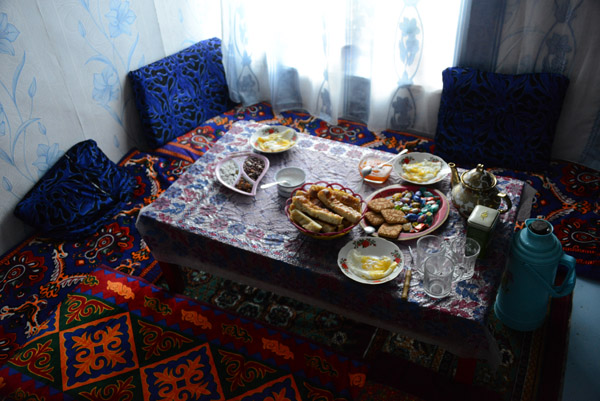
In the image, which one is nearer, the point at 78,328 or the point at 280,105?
the point at 78,328

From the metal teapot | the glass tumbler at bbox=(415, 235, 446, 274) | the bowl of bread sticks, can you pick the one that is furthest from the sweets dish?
the metal teapot

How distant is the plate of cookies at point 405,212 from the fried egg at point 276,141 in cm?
53

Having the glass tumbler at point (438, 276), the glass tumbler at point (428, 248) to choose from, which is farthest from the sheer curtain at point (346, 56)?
the glass tumbler at point (438, 276)

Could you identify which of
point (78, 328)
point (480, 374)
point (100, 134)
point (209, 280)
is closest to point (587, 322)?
point (480, 374)

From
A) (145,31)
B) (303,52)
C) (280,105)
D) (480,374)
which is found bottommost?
(480,374)

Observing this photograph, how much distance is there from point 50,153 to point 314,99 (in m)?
1.69

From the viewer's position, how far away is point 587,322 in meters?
1.88

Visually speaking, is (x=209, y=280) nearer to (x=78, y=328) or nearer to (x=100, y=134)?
(x=78, y=328)

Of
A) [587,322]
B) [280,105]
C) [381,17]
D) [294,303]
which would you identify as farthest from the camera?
[280,105]

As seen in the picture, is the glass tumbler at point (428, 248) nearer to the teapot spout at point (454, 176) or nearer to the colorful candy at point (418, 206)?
the colorful candy at point (418, 206)

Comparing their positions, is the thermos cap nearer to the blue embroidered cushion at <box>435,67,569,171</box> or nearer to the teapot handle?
the teapot handle

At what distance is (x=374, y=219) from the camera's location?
5.45 feet

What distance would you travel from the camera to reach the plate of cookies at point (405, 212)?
160cm

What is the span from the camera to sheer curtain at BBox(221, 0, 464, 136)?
8.47 feet
